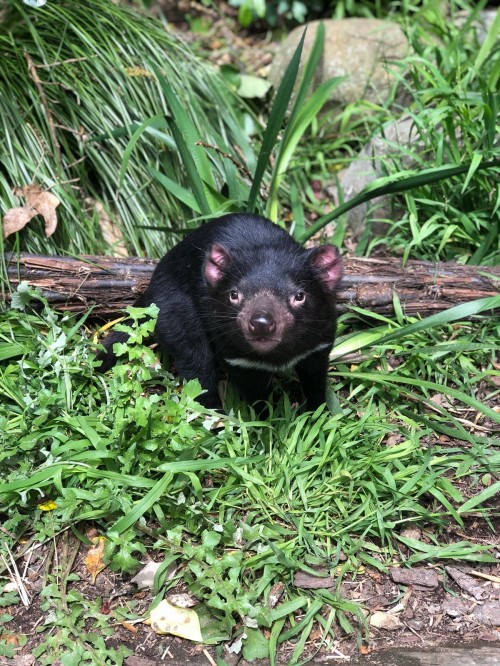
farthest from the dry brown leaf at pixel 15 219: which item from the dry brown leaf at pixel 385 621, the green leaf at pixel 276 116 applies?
the dry brown leaf at pixel 385 621

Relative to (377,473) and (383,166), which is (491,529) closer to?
(377,473)

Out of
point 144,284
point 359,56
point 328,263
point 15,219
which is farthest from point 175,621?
point 359,56

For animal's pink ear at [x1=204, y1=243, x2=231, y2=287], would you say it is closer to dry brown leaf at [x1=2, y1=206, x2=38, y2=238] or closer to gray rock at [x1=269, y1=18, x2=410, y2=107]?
dry brown leaf at [x1=2, y1=206, x2=38, y2=238]

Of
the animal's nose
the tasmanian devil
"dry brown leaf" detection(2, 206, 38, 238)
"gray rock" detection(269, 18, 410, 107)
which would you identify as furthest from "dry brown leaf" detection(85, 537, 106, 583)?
"gray rock" detection(269, 18, 410, 107)

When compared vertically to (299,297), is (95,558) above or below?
below

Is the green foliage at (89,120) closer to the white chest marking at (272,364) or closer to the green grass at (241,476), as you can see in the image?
the green grass at (241,476)

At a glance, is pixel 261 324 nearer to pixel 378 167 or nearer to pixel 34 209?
pixel 34 209

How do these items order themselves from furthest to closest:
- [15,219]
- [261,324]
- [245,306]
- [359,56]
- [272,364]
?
1. [359,56]
2. [15,219]
3. [272,364]
4. [245,306]
5. [261,324]

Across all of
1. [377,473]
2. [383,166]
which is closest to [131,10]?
[383,166]
